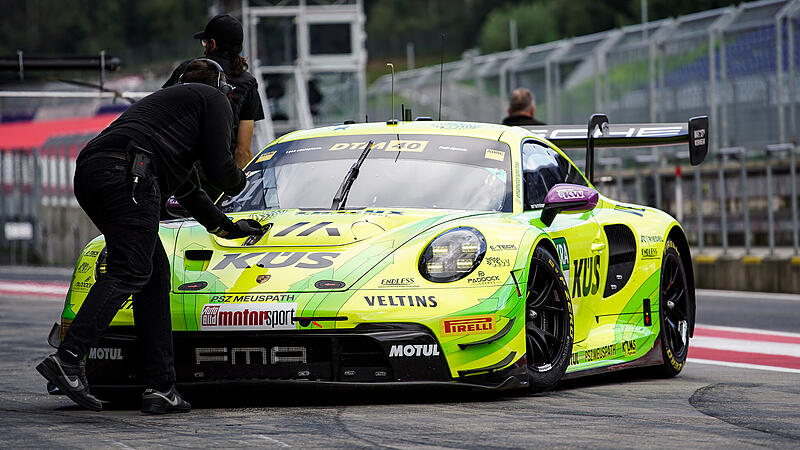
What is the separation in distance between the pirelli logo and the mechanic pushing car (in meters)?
1.08

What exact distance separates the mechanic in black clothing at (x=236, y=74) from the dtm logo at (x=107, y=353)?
4.85ft

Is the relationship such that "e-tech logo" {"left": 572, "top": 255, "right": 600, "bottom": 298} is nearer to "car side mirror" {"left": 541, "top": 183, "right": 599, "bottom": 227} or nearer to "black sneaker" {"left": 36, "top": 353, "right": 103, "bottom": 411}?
"car side mirror" {"left": 541, "top": 183, "right": 599, "bottom": 227}

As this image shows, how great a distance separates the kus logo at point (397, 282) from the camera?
6.17 m

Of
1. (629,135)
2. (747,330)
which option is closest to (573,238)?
(629,135)

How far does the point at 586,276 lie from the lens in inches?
290

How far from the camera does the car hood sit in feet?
20.3

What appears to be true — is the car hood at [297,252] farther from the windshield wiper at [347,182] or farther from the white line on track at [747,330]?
the white line on track at [747,330]

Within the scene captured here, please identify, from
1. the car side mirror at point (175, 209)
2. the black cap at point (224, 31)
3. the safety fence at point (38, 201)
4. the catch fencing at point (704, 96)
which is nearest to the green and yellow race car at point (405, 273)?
the car side mirror at point (175, 209)

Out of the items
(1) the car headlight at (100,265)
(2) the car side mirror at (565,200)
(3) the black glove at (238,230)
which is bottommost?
(1) the car headlight at (100,265)

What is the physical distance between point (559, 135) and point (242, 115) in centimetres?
201

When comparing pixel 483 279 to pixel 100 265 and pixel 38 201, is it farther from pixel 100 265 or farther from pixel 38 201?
pixel 38 201

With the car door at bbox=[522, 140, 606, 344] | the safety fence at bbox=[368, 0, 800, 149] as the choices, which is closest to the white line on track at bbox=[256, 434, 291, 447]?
the car door at bbox=[522, 140, 606, 344]

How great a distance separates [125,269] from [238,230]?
2.14 feet

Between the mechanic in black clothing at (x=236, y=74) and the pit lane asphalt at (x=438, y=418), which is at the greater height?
the mechanic in black clothing at (x=236, y=74)
